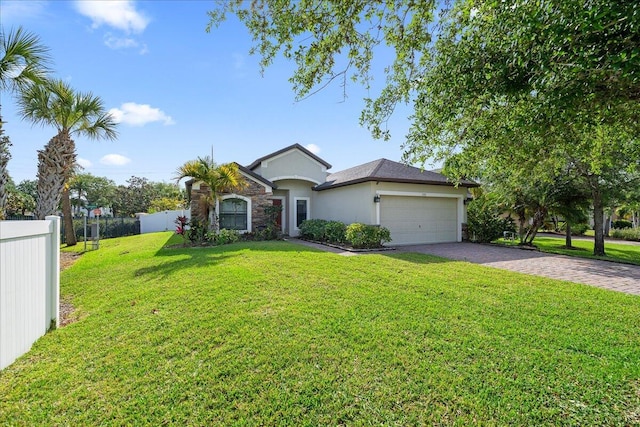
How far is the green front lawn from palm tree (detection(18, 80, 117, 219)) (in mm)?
7745

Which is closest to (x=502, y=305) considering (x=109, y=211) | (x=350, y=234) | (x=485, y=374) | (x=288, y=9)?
(x=485, y=374)

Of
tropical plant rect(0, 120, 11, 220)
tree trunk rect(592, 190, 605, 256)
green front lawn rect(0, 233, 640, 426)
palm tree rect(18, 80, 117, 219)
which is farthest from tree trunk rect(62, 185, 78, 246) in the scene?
tree trunk rect(592, 190, 605, 256)

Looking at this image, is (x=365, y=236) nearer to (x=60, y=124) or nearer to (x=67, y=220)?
(x=60, y=124)

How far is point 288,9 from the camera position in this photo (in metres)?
3.92

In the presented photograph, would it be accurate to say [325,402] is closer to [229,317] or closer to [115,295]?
[229,317]

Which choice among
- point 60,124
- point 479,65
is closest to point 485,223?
point 479,65

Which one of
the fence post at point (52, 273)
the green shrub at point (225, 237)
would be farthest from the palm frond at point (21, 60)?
the green shrub at point (225, 237)

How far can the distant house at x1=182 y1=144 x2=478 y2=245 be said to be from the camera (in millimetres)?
14683

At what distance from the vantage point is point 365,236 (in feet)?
41.3

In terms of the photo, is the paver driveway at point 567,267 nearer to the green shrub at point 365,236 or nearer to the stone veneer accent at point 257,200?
the green shrub at point 365,236

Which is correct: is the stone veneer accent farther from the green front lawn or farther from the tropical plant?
the green front lawn

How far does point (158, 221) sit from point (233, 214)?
12980 mm

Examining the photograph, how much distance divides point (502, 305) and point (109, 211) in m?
61.6

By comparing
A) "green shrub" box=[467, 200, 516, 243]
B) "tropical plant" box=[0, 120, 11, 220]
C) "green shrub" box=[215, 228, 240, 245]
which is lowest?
"green shrub" box=[215, 228, 240, 245]
